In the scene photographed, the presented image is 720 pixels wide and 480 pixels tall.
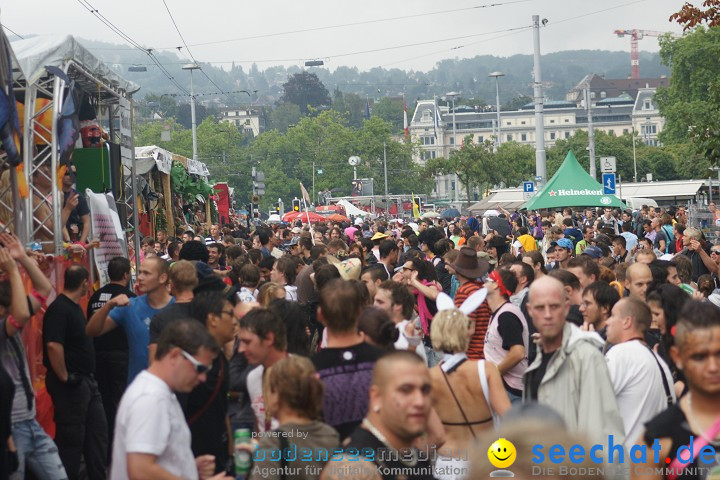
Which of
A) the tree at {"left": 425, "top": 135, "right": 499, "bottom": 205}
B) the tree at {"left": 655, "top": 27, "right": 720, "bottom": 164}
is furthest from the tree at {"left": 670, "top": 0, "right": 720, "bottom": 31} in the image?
the tree at {"left": 425, "top": 135, "right": 499, "bottom": 205}

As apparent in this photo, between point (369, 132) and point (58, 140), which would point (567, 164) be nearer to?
point (58, 140)

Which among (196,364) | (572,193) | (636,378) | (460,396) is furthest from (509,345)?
(572,193)

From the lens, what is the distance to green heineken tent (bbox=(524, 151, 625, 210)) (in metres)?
23.5

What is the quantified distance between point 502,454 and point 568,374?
8.79 feet

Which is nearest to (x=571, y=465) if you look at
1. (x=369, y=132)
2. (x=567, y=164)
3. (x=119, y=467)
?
(x=119, y=467)

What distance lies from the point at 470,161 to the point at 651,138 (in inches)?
4707

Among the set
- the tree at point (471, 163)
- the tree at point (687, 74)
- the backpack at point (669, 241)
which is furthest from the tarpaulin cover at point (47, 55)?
the tree at point (471, 163)

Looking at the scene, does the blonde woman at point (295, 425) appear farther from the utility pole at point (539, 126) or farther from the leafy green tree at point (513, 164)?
the leafy green tree at point (513, 164)

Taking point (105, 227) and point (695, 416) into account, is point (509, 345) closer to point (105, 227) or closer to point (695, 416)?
point (695, 416)

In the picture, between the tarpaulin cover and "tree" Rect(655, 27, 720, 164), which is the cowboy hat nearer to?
the tarpaulin cover

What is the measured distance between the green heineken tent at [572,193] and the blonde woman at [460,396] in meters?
17.2

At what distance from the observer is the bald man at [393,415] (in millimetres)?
4449

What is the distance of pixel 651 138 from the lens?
19938cm

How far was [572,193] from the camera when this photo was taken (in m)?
23.8
